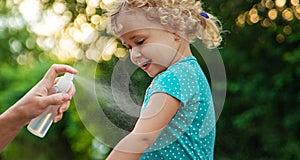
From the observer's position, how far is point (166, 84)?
1729 mm

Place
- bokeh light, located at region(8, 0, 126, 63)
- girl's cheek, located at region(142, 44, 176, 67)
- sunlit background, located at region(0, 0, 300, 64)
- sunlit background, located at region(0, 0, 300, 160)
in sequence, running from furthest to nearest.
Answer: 1. bokeh light, located at region(8, 0, 126, 63)
2. sunlit background, located at region(0, 0, 300, 160)
3. sunlit background, located at region(0, 0, 300, 64)
4. girl's cheek, located at region(142, 44, 176, 67)

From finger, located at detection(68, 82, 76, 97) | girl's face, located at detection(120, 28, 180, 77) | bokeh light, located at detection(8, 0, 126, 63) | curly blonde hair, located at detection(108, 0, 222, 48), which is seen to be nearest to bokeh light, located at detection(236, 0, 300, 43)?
bokeh light, located at detection(8, 0, 126, 63)

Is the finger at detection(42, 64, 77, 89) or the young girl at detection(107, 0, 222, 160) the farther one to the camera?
the finger at detection(42, 64, 77, 89)

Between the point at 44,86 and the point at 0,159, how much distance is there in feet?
14.7

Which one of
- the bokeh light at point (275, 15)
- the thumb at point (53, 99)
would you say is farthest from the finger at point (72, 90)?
the bokeh light at point (275, 15)

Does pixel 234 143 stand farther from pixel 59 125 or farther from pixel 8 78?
pixel 8 78

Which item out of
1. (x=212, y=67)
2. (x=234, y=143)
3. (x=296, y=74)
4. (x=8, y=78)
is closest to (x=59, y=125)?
(x=8, y=78)

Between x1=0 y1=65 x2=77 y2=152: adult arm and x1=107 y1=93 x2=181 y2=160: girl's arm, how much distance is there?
0.23m

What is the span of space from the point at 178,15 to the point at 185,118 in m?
0.32

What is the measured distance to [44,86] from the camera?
5.97ft

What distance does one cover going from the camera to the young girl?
169 centimetres

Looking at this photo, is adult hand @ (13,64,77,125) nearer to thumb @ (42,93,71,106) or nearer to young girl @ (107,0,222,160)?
thumb @ (42,93,71,106)

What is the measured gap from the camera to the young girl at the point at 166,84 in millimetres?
1692

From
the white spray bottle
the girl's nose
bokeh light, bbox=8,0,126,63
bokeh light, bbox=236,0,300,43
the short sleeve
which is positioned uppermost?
the girl's nose
